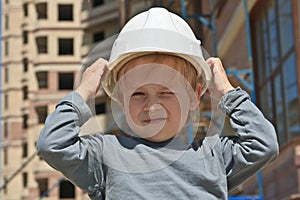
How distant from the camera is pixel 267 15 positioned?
36.3ft

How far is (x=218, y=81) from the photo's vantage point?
7.31 ft

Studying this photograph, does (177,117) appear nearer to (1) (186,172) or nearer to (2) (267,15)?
(1) (186,172)

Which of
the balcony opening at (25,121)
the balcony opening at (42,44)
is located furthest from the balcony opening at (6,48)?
the balcony opening at (25,121)

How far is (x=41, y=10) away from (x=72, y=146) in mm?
43336

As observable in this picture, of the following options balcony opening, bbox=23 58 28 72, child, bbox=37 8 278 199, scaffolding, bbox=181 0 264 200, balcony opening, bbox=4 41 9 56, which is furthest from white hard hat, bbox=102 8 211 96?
balcony opening, bbox=4 41 9 56

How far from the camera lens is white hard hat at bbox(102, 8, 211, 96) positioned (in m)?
2.06

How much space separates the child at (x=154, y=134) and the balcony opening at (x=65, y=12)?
42278 millimetres

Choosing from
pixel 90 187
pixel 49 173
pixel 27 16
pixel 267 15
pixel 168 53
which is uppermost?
pixel 168 53

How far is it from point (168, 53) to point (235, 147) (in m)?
0.33

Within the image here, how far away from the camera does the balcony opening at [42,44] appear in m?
43.6

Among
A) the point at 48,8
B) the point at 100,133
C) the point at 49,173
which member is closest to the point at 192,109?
the point at 100,133

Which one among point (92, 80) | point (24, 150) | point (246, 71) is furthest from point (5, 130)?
point (92, 80)

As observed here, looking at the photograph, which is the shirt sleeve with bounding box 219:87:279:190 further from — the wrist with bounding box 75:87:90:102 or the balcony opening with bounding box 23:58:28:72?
the balcony opening with bounding box 23:58:28:72

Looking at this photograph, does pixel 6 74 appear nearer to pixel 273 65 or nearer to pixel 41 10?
A: pixel 41 10
